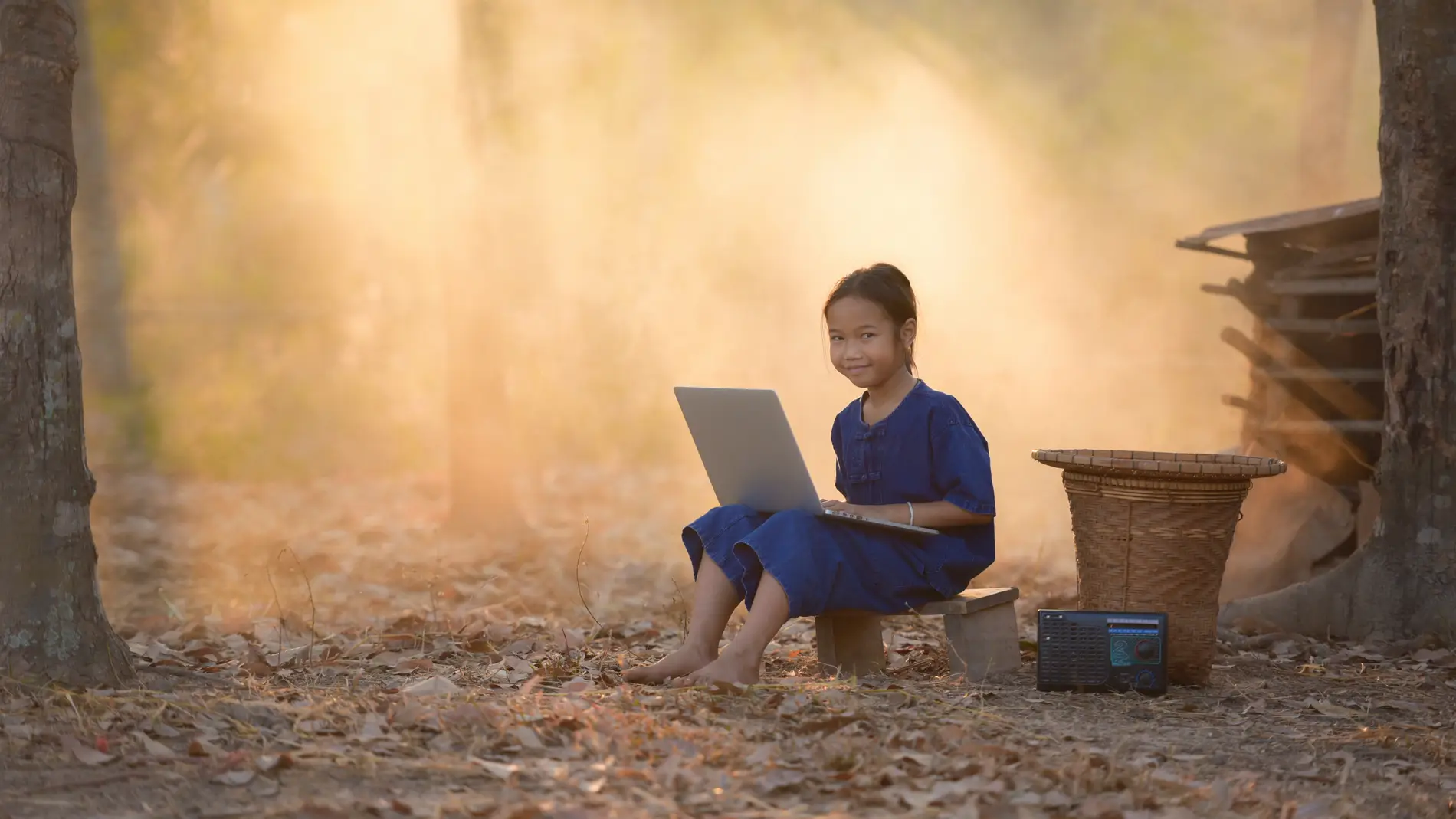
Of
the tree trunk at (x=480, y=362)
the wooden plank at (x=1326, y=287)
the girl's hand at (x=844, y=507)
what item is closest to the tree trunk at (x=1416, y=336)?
the wooden plank at (x=1326, y=287)

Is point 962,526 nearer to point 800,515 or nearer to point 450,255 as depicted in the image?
point 800,515

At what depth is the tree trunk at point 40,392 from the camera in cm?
365

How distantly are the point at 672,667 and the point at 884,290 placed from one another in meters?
1.45

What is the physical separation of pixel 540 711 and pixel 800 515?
1170mm

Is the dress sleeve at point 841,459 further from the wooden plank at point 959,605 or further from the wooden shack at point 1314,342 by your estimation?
the wooden shack at point 1314,342

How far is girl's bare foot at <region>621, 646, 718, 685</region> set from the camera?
3988mm

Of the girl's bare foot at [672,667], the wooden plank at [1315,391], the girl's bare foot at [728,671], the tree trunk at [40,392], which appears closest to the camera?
the tree trunk at [40,392]

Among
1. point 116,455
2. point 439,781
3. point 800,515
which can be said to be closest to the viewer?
point 439,781

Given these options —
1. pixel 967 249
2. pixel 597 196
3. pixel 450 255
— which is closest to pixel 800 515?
pixel 450 255

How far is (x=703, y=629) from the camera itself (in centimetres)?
413

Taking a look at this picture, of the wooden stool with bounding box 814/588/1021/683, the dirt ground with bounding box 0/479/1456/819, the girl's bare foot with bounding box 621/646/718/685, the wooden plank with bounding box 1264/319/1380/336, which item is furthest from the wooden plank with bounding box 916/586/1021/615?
the wooden plank with bounding box 1264/319/1380/336

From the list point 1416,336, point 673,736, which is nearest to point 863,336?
point 673,736

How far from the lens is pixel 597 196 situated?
15.2 metres

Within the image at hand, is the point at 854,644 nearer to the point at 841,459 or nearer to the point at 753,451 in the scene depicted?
the point at 841,459
